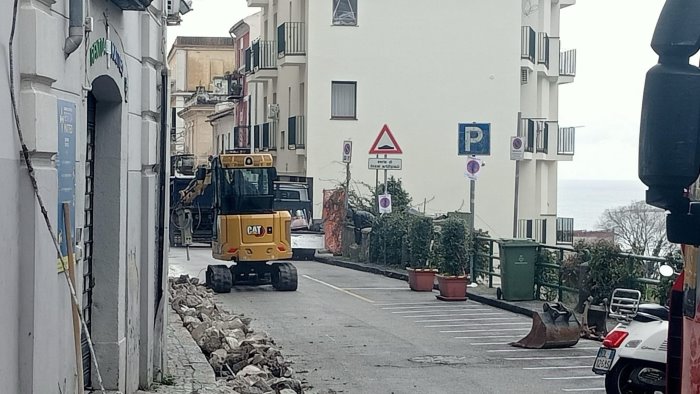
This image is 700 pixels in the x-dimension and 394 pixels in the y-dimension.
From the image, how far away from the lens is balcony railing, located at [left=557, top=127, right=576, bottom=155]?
48188mm

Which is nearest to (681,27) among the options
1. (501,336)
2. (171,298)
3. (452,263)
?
(501,336)

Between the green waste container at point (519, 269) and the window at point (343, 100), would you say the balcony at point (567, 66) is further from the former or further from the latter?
the green waste container at point (519, 269)

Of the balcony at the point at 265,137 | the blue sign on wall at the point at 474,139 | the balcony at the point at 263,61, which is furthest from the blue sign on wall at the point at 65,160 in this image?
the balcony at the point at 265,137

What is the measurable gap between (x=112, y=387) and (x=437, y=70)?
3481 cm

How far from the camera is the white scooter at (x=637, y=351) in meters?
9.78

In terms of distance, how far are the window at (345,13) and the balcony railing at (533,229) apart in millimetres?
10663

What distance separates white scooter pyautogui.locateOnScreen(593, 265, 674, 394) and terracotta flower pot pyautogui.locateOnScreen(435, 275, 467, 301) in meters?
11.4

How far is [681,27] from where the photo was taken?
12.9ft

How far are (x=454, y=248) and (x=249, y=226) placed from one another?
4.26 m

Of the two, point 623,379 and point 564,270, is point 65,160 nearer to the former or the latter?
point 623,379

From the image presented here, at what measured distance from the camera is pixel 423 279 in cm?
2384

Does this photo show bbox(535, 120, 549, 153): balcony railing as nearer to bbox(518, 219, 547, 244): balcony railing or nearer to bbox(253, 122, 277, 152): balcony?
bbox(518, 219, 547, 244): balcony railing

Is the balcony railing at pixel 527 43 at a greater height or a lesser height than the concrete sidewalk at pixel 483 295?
greater

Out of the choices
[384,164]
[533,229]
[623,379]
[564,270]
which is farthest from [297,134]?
[623,379]
